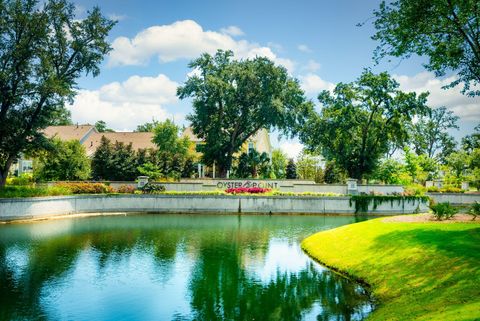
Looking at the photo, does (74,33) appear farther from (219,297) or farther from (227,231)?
(219,297)

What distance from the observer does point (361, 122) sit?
54.6 metres

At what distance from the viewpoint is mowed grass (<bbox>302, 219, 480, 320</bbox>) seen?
1177cm

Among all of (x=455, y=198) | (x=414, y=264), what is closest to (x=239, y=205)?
(x=455, y=198)

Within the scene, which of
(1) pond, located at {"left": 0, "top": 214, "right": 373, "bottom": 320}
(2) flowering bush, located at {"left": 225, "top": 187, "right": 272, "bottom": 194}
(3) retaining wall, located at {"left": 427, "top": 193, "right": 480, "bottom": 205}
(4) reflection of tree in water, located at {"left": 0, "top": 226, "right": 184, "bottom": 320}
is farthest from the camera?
(3) retaining wall, located at {"left": 427, "top": 193, "right": 480, "bottom": 205}

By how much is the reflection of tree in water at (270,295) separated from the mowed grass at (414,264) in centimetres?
96

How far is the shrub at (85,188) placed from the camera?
136 feet

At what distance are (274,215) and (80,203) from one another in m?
19.5

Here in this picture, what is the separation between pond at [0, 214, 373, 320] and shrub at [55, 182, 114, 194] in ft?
32.1

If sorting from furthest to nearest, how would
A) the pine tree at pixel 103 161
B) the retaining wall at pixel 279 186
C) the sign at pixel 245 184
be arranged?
the pine tree at pixel 103 161 → the sign at pixel 245 184 → the retaining wall at pixel 279 186

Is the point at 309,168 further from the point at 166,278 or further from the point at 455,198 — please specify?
the point at 166,278

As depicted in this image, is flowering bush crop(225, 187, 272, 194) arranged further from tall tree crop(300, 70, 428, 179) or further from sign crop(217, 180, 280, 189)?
tall tree crop(300, 70, 428, 179)

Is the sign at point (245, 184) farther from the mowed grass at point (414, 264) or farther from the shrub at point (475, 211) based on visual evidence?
the shrub at point (475, 211)

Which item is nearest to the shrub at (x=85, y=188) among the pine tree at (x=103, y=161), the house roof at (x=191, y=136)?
the pine tree at (x=103, y=161)

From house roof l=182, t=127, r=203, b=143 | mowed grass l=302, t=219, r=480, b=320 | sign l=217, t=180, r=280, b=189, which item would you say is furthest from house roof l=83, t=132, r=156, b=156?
mowed grass l=302, t=219, r=480, b=320
